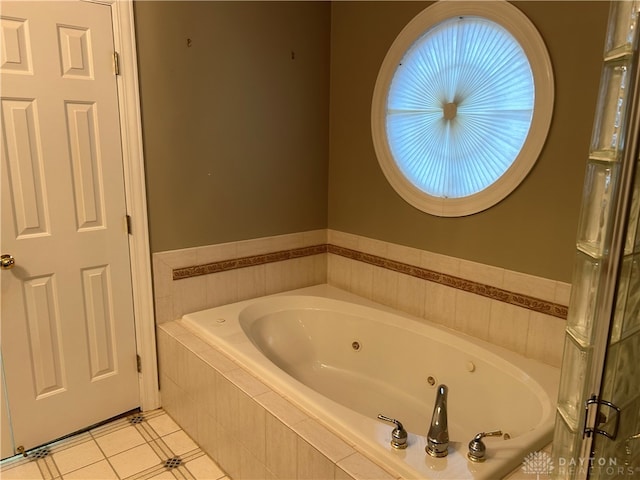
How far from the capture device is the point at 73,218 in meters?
2.21

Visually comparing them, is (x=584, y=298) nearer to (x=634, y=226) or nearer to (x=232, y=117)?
(x=634, y=226)

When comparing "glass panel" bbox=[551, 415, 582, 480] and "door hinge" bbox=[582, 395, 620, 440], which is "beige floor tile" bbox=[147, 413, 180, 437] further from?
"door hinge" bbox=[582, 395, 620, 440]

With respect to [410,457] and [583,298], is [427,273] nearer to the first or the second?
[410,457]

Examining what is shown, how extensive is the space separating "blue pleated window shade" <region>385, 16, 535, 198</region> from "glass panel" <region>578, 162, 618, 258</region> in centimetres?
120

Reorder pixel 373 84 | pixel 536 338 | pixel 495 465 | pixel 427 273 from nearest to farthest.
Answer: pixel 495 465 → pixel 536 338 → pixel 427 273 → pixel 373 84

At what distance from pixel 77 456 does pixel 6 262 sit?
0.99m

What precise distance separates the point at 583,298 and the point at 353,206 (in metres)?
2.04

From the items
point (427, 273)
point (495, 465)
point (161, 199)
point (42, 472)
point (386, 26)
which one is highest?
point (386, 26)

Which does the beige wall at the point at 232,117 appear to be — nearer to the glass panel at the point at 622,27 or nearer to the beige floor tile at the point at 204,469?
the beige floor tile at the point at 204,469

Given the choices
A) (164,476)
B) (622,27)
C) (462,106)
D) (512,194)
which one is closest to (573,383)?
(622,27)

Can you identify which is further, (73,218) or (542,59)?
(73,218)

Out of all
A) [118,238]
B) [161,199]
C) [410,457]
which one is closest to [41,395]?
[118,238]

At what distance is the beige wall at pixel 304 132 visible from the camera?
1.99 meters
